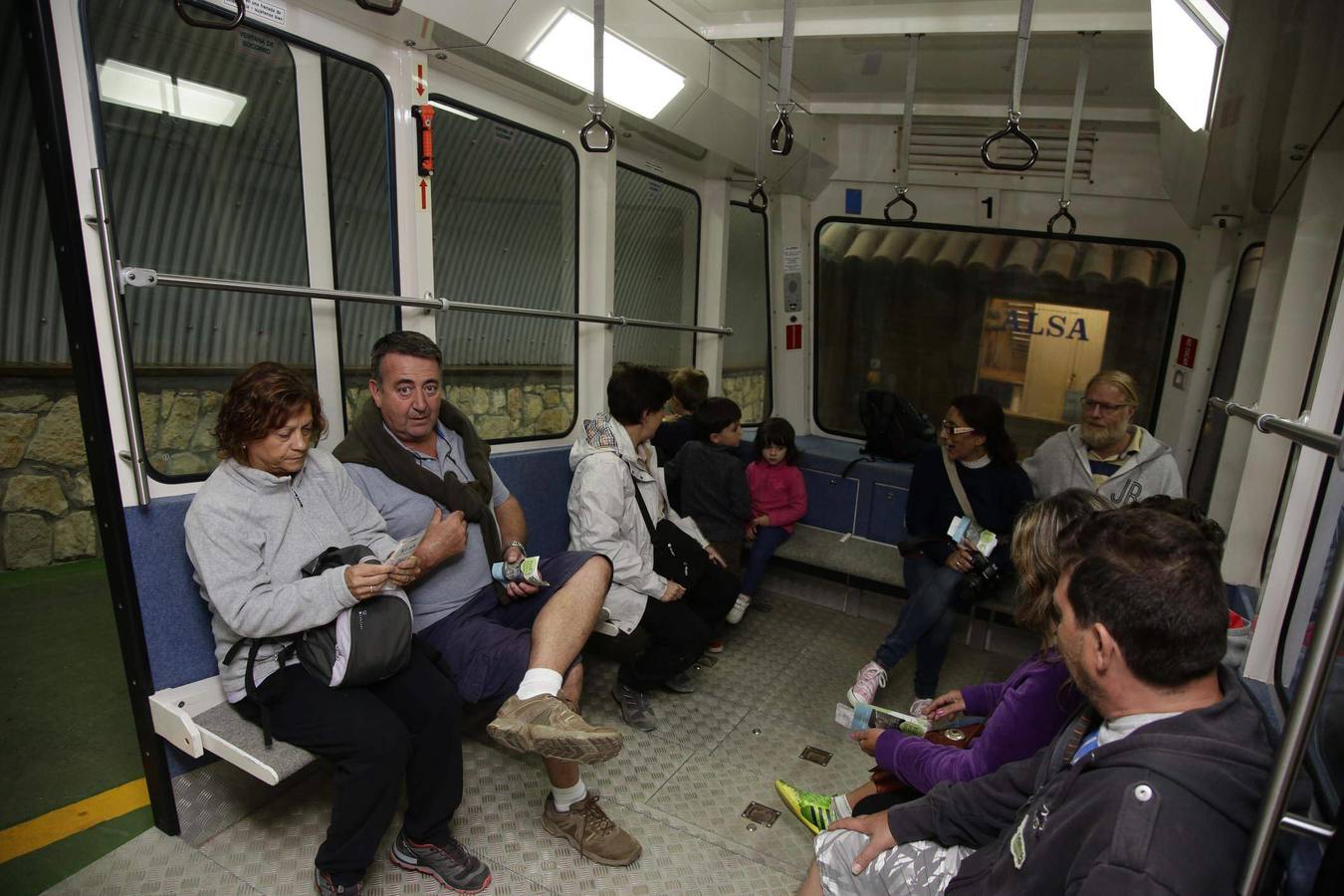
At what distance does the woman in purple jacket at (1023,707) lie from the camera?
6.05ft

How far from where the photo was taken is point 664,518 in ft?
12.3

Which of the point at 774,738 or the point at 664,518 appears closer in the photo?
the point at 774,738

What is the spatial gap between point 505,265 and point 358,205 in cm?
85

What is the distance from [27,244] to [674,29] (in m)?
3.56

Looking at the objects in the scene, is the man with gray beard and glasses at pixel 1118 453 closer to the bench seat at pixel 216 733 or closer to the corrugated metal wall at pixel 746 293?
the corrugated metal wall at pixel 746 293

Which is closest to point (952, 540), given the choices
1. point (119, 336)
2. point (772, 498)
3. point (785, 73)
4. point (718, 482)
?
point (772, 498)

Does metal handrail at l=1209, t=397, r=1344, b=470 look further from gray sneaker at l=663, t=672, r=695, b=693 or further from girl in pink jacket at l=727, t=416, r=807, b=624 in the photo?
girl in pink jacket at l=727, t=416, r=807, b=624

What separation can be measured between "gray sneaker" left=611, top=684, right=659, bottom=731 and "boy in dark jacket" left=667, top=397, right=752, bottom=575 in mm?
1069

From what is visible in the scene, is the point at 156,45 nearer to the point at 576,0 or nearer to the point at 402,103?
the point at 402,103

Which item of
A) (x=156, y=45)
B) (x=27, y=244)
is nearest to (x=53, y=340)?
(x=27, y=244)

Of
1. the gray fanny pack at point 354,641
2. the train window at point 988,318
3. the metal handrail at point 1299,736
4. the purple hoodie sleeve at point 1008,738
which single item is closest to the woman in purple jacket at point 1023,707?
the purple hoodie sleeve at point 1008,738

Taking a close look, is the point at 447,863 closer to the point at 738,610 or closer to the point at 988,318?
the point at 738,610

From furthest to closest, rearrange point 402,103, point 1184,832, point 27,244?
point 27,244
point 402,103
point 1184,832

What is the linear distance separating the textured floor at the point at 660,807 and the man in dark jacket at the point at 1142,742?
1.24 m
